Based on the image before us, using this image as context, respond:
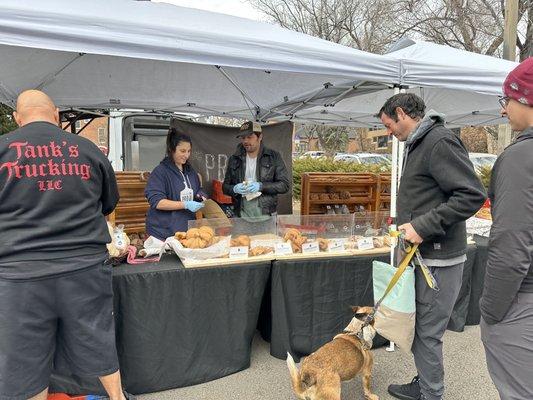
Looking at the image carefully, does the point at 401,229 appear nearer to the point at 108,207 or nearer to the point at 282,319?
the point at 282,319

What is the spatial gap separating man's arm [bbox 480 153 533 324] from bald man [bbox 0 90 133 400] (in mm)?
1735

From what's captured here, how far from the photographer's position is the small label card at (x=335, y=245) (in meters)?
3.15

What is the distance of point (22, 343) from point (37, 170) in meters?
0.79

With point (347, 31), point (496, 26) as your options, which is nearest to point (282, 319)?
point (496, 26)

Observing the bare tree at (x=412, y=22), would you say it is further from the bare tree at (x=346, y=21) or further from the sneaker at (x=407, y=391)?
the sneaker at (x=407, y=391)

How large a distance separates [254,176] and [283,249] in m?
1.09

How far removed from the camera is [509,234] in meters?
1.38

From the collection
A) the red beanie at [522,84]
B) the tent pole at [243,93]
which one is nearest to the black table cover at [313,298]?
the red beanie at [522,84]

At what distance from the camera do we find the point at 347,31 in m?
17.1

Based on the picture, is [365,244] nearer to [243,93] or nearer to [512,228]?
[512,228]

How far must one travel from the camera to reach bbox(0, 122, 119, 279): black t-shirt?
5.84 feet

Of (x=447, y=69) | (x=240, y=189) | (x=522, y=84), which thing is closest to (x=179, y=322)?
(x=240, y=189)

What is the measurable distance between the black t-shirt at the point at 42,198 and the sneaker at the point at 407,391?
2.13 meters

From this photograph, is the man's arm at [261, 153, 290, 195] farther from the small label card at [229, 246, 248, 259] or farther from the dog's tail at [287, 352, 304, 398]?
the dog's tail at [287, 352, 304, 398]
